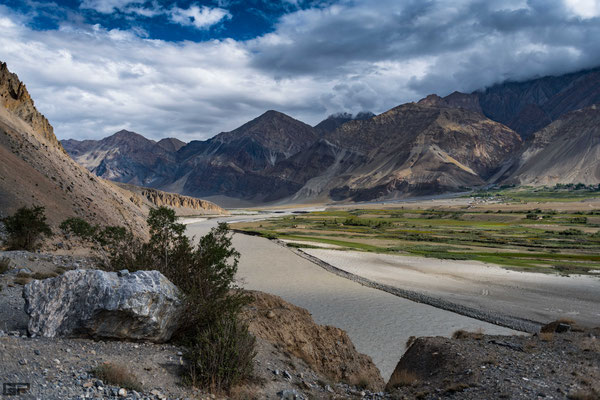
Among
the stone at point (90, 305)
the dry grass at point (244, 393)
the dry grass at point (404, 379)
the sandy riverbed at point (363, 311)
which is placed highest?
the stone at point (90, 305)

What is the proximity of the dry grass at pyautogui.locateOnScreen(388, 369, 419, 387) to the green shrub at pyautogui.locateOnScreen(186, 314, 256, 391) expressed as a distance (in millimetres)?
4239

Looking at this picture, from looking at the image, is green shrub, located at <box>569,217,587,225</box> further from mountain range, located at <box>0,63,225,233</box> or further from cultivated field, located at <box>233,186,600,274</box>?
mountain range, located at <box>0,63,225,233</box>

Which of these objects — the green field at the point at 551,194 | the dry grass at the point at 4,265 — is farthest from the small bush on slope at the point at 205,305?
the green field at the point at 551,194

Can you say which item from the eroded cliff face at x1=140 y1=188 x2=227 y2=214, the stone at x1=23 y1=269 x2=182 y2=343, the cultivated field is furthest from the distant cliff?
the stone at x1=23 y1=269 x2=182 y2=343

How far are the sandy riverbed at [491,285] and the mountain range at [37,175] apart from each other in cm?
2367

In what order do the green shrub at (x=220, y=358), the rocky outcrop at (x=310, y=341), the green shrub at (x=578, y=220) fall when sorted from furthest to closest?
1. the green shrub at (x=578, y=220)
2. the rocky outcrop at (x=310, y=341)
3. the green shrub at (x=220, y=358)

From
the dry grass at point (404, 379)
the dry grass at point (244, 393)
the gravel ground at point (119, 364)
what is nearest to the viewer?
the gravel ground at point (119, 364)

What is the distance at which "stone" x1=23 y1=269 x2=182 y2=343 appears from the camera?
8.04m

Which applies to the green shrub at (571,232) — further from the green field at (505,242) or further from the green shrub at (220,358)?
the green shrub at (220,358)

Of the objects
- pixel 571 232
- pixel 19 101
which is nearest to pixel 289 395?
pixel 19 101

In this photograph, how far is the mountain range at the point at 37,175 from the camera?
31406mm

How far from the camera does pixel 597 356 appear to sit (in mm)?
11062

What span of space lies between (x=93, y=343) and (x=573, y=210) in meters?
111

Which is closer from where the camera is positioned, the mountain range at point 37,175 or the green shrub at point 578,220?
the mountain range at point 37,175
